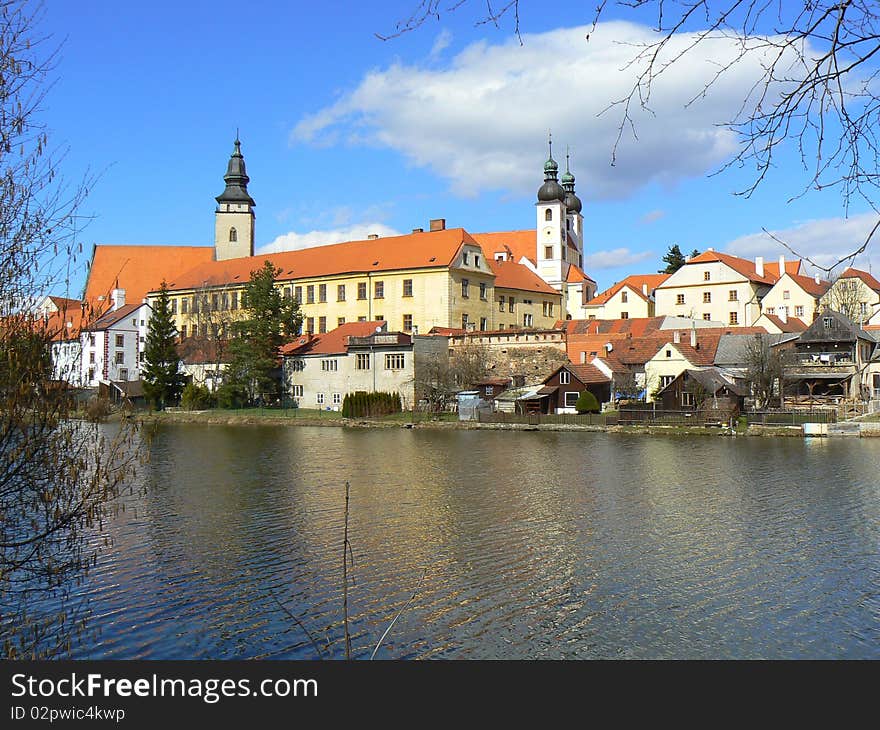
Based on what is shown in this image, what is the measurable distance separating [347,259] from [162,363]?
16089 millimetres

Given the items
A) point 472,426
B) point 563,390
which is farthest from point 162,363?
point 563,390

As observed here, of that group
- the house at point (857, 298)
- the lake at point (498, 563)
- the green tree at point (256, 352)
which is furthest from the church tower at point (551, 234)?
the lake at point (498, 563)

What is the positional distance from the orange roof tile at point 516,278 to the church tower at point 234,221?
23219mm

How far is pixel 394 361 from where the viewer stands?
1892 inches

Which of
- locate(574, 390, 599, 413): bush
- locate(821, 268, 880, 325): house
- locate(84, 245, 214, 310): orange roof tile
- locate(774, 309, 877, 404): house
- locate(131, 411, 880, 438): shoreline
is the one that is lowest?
locate(131, 411, 880, 438): shoreline

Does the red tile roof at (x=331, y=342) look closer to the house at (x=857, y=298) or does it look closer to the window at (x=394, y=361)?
the window at (x=394, y=361)

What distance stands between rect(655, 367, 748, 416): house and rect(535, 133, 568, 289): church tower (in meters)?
32.9

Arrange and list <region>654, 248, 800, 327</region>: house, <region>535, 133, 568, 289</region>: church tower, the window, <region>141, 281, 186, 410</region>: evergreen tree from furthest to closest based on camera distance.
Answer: <region>535, 133, 568, 289</region>: church tower
<region>654, 248, 800, 327</region>: house
<region>141, 281, 186, 410</region>: evergreen tree
the window

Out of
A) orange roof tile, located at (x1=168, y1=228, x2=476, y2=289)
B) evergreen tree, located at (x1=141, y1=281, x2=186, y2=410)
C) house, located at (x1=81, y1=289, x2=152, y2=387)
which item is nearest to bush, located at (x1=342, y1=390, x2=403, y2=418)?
evergreen tree, located at (x1=141, y1=281, x2=186, y2=410)

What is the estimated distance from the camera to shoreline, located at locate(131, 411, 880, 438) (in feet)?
111

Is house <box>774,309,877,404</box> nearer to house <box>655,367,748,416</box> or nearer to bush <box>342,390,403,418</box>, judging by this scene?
house <box>655,367,748,416</box>

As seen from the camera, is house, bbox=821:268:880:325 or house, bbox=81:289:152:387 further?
house, bbox=81:289:152:387

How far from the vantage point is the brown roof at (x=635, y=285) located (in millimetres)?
66075
